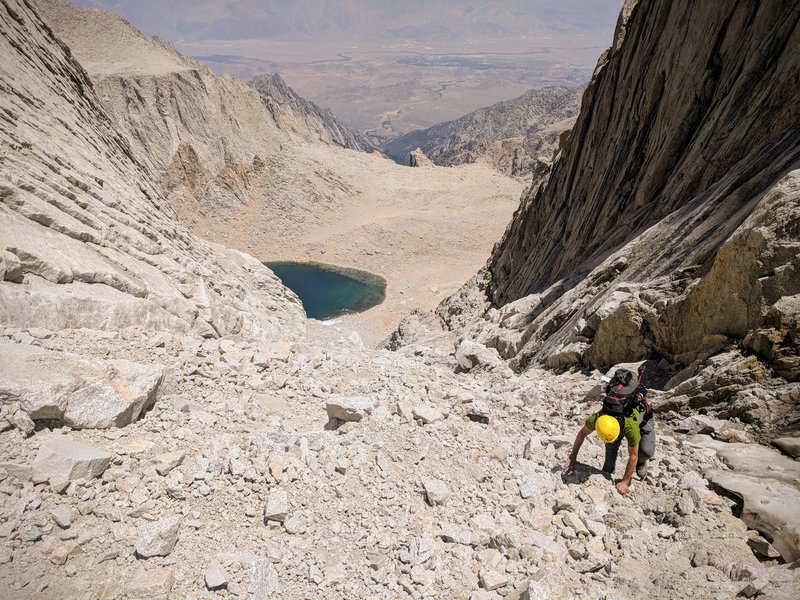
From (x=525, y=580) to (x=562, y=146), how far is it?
21.2m

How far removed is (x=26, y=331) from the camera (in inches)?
293

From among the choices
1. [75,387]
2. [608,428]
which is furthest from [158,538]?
[608,428]

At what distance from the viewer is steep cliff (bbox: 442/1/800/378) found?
6.86 meters

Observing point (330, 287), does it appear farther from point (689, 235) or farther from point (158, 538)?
point (158, 538)

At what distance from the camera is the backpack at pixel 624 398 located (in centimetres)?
605

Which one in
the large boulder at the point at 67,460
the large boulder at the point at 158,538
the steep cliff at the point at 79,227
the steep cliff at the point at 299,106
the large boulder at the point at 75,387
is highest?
the steep cliff at the point at 299,106

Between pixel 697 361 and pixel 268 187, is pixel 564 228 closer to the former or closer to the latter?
pixel 697 361

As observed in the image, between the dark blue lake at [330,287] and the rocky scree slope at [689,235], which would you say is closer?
the rocky scree slope at [689,235]

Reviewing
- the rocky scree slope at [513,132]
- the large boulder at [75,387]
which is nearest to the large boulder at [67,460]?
the large boulder at [75,387]

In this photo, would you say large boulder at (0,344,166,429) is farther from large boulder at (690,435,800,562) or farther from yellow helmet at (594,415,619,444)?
large boulder at (690,435,800,562)

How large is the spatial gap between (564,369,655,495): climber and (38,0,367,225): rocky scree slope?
152 feet

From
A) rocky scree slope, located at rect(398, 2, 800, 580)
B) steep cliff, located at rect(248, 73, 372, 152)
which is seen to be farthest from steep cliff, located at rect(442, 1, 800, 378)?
steep cliff, located at rect(248, 73, 372, 152)

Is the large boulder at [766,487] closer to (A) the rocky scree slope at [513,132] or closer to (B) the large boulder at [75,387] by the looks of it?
(B) the large boulder at [75,387]

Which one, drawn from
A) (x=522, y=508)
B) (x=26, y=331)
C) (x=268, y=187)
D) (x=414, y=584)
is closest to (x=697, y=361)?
(x=522, y=508)
